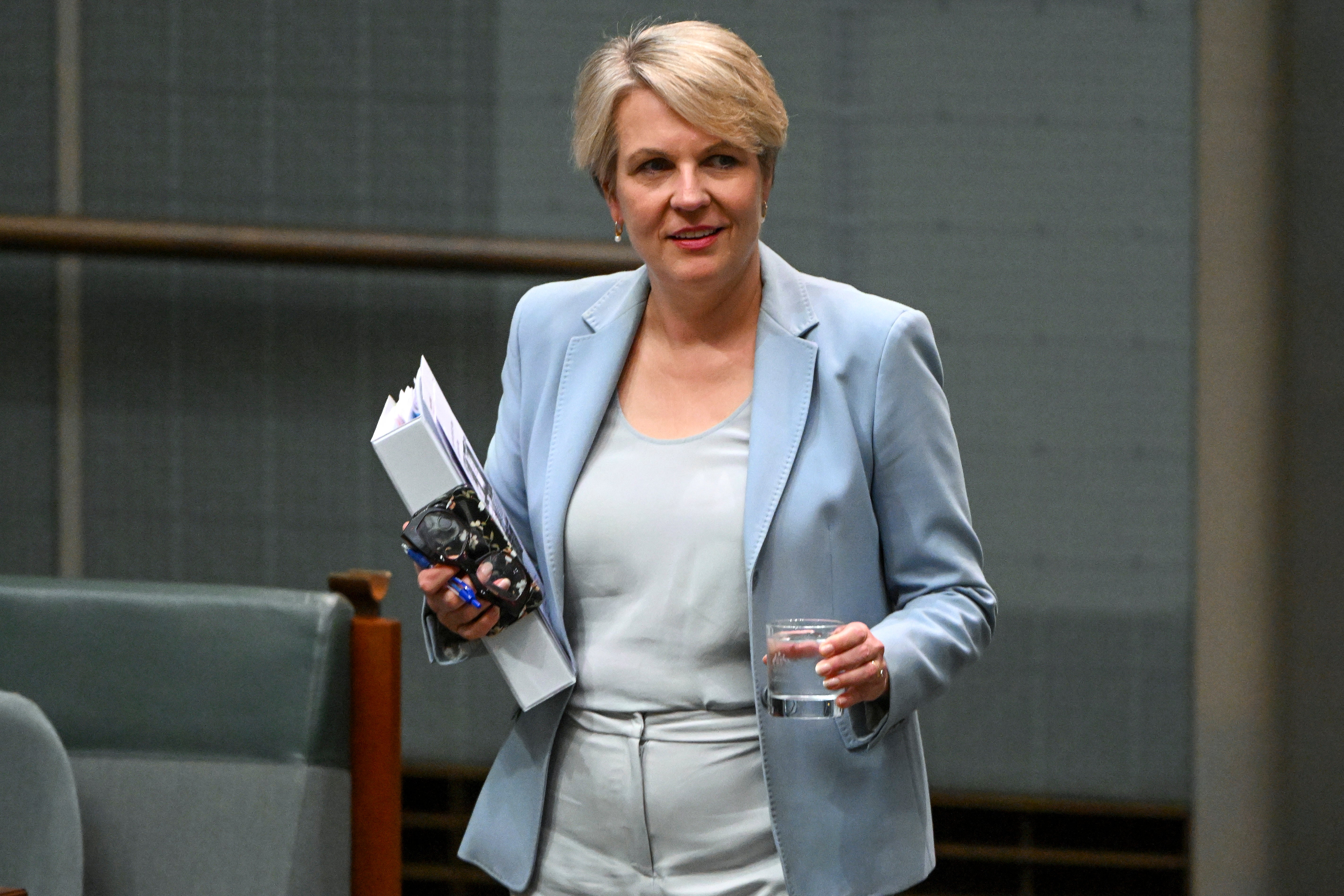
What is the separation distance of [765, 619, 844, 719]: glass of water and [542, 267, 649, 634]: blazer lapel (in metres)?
0.25

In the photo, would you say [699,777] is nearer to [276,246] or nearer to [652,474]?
[652,474]

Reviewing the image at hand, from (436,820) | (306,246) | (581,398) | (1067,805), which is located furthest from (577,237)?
(581,398)

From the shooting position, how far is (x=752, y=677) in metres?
1.37

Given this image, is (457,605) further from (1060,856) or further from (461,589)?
(1060,856)

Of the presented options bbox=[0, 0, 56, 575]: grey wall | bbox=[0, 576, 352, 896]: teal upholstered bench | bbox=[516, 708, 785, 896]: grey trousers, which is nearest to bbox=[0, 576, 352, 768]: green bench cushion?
bbox=[0, 576, 352, 896]: teal upholstered bench

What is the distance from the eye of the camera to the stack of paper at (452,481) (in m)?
1.34

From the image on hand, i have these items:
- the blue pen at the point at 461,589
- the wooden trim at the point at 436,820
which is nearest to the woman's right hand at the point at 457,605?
the blue pen at the point at 461,589

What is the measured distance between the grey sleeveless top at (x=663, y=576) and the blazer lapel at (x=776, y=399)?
0.03m

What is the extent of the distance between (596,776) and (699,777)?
108mm

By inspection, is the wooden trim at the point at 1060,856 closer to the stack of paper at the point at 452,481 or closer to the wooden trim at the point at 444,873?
the wooden trim at the point at 444,873

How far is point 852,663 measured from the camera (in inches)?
48.7

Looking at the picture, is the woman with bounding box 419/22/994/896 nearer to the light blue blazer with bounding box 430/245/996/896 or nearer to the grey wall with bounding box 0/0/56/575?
the light blue blazer with bounding box 430/245/996/896

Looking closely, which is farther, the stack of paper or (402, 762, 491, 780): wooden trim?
(402, 762, 491, 780): wooden trim

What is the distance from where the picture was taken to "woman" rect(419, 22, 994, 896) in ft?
4.46
